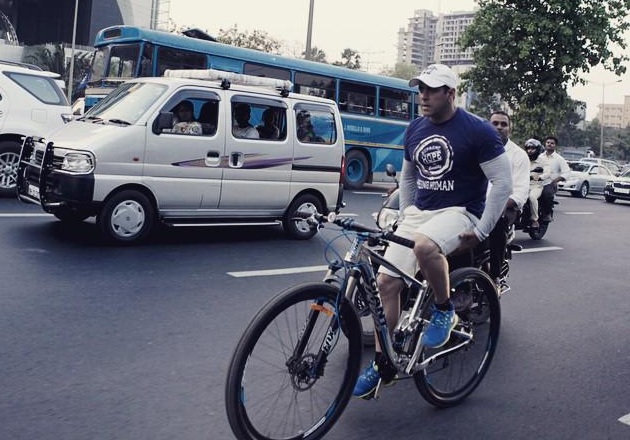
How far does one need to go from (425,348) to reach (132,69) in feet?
40.2

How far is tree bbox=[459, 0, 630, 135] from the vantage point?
28.4 metres

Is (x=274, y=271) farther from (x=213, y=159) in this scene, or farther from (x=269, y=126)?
(x=269, y=126)

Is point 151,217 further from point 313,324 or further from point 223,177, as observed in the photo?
point 313,324

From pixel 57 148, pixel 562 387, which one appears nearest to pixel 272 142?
pixel 57 148

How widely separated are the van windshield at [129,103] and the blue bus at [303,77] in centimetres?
606

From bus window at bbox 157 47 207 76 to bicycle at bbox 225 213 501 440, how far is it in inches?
469

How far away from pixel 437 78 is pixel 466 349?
1.52 meters

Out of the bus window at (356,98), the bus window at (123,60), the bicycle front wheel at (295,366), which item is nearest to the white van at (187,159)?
the bicycle front wheel at (295,366)

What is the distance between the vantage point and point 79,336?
469 centimetres

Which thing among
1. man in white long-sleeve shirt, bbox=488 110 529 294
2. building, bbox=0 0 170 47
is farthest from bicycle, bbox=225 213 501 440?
building, bbox=0 0 170 47

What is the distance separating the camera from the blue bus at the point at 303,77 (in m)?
14.8

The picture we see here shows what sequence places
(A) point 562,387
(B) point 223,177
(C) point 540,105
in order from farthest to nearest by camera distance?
(C) point 540,105 → (B) point 223,177 → (A) point 562,387

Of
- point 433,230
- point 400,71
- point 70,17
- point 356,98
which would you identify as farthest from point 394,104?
point 400,71

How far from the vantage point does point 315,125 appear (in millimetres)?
9750
